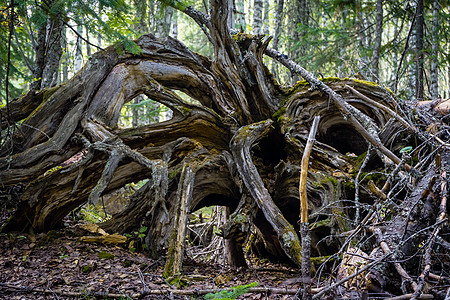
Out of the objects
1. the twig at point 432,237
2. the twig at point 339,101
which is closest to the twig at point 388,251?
the twig at point 432,237

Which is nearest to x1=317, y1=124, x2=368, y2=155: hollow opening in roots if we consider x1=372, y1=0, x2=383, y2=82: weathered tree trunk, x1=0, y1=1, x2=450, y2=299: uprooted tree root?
x1=0, y1=1, x2=450, y2=299: uprooted tree root

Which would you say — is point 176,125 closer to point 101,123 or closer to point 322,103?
point 101,123

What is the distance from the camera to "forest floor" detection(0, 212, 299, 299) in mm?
3365

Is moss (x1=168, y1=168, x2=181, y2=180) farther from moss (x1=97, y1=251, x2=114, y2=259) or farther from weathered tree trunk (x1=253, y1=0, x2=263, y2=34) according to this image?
weathered tree trunk (x1=253, y1=0, x2=263, y2=34)

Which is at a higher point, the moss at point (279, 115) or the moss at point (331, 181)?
the moss at point (279, 115)

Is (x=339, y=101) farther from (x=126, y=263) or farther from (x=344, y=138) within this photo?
(x=126, y=263)

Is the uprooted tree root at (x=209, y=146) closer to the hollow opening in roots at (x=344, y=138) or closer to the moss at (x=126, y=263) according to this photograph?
the hollow opening in roots at (x=344, y=138)

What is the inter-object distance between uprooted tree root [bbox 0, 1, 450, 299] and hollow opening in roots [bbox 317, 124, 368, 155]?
3cm

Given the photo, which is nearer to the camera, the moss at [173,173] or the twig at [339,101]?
the twig at [339,101]

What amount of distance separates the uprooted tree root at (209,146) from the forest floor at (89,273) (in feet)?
1.12

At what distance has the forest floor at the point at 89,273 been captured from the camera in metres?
3.37

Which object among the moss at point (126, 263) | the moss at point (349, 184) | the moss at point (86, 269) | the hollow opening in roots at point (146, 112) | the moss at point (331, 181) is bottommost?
the moss at point (126, 263)

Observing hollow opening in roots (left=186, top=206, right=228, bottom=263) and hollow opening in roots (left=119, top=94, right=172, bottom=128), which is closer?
hollow opening in roots (left=186, top=206, right=228, bottom=263)

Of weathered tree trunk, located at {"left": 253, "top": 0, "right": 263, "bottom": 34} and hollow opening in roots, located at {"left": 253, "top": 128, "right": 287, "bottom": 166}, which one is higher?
weathered tree trunk, located at {"left": 253, "top": 0, "right": 263, "bottom": 34}
